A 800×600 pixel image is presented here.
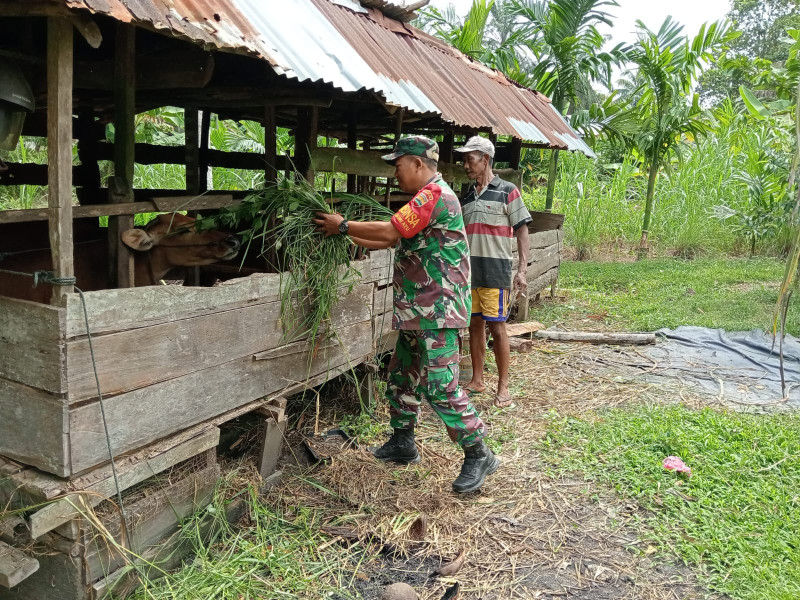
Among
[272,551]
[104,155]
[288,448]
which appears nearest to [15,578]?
[272,551]

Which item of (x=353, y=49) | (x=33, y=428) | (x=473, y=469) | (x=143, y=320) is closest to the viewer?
(x=33, y=428)

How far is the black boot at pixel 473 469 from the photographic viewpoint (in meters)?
3.70

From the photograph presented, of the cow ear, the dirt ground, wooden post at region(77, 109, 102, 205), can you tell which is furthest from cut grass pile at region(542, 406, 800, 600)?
wooden post at region(77, 109, 102, 205)

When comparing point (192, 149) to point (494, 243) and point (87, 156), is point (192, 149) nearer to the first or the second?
point (87, 156)

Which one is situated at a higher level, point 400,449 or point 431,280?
point 431,280

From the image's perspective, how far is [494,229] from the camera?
5.01m

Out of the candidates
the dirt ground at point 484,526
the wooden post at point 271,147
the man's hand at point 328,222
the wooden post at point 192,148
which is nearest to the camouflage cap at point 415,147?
the man's hand at point 328,222

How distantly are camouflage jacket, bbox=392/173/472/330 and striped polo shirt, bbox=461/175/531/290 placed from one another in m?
1.31

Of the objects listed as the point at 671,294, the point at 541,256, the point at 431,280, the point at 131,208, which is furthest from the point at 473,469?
the point at 671,294

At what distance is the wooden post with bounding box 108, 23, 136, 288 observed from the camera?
3186 millimetres

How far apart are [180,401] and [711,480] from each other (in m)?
3.14

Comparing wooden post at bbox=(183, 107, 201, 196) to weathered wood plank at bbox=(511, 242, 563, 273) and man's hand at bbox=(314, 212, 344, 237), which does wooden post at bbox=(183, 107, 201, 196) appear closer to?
man's hand at bbox=(314, 212, 344, 237)

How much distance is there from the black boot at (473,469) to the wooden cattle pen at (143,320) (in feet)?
3.37

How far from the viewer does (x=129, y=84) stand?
324 centimetres
